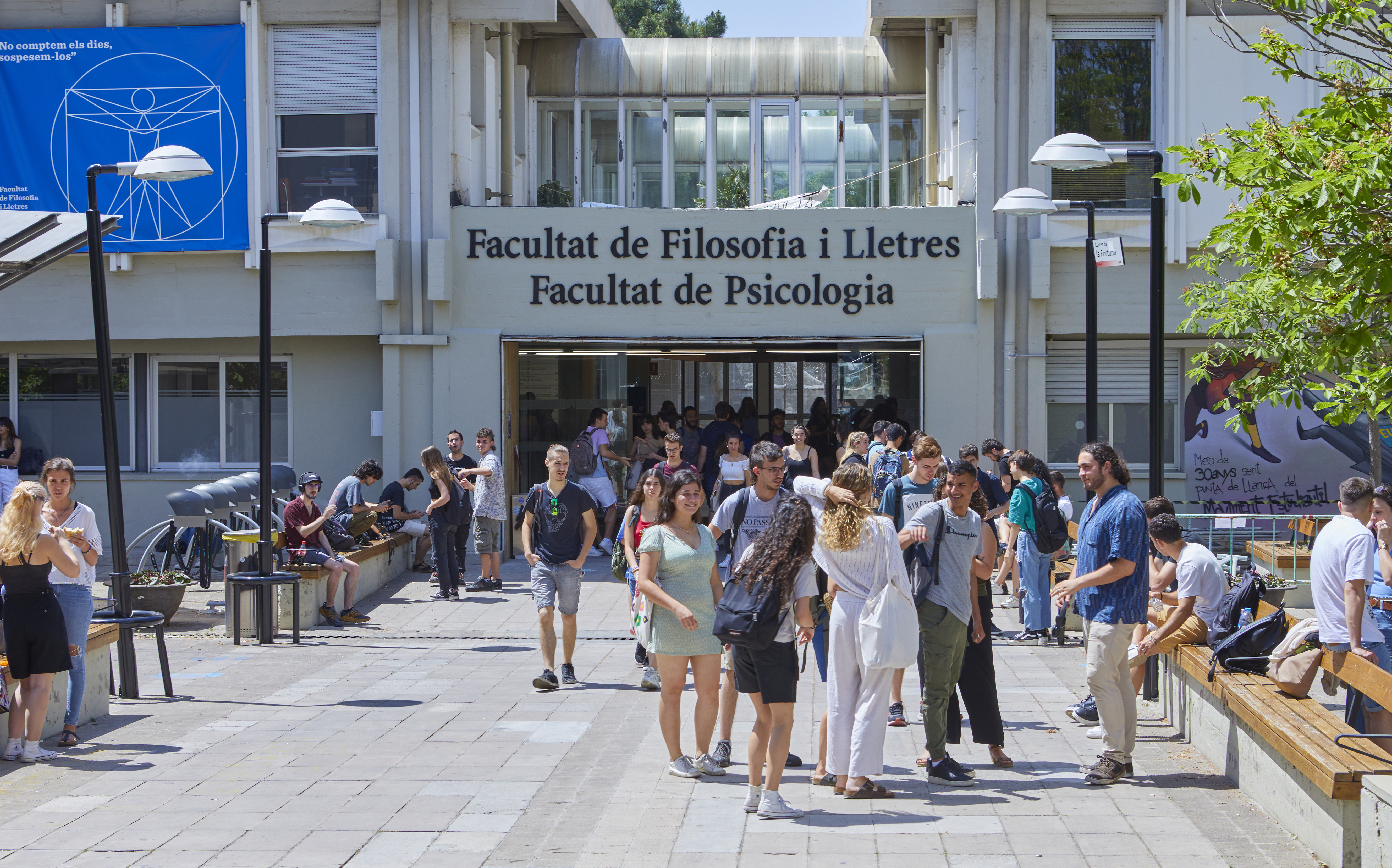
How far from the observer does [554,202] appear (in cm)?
1925

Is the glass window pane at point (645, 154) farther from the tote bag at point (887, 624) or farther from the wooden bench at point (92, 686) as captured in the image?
the tote bag at point (887, 624)

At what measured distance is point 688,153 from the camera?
65.2 feet

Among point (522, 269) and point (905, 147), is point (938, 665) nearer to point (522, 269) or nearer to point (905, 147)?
point (522, 269)

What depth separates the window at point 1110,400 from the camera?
17328mm

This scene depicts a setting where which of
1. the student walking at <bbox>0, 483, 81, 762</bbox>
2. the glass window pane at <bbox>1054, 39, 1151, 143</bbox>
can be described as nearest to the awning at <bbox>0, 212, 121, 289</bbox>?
the student walking at <bbox>0, 483, 81, 762</bbox>

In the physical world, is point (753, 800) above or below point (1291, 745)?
below

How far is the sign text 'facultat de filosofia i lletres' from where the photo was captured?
1697cm

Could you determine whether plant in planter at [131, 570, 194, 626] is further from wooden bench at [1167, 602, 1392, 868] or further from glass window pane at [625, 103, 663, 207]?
glass window pane at [625, 103, 663, 207]

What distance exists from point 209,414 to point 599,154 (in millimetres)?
6714

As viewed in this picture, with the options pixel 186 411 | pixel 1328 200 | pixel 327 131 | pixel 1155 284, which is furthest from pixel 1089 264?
pixel 186 411

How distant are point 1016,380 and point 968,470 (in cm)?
1010

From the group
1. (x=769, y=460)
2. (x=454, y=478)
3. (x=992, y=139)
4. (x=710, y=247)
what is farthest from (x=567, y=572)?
(x=992, y=139)

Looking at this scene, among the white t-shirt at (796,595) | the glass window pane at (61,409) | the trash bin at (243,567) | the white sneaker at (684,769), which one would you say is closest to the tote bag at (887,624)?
the white t-shirt at (796,595)

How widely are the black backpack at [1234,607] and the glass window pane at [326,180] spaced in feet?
40.8
